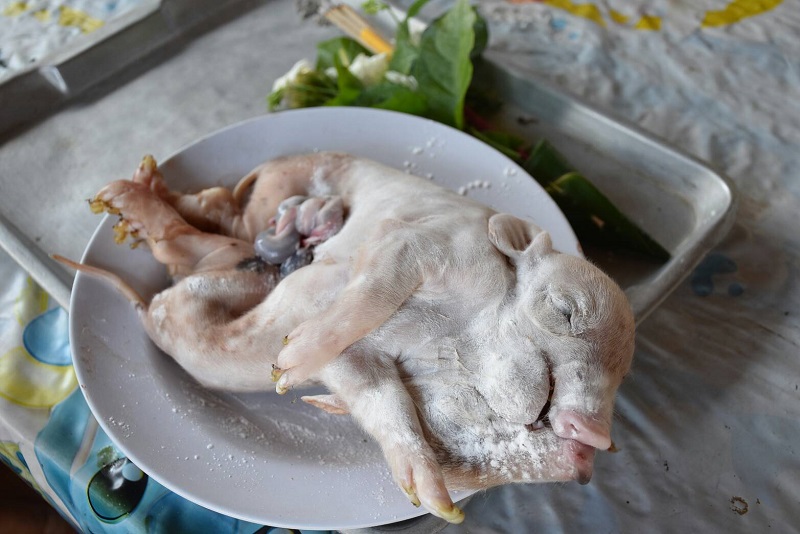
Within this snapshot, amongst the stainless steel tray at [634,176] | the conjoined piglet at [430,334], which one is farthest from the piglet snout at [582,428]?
the stainless steel tray at [634,176]

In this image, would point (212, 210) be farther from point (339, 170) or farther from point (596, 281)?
point (596, 281)

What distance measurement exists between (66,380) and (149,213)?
1.10 feet

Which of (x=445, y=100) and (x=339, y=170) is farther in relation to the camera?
(x=445, y=100)

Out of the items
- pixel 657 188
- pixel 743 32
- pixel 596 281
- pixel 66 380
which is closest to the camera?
pixel 596 281

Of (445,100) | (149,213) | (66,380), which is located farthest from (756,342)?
(66,380)

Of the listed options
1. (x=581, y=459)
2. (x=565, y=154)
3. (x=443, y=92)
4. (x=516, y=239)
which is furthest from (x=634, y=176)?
(x=581, y=459)

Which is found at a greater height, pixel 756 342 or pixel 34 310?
pixel 34 310

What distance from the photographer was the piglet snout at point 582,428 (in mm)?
648

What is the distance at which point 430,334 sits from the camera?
2.56 ft

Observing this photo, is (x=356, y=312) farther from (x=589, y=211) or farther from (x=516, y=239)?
(x=589, y=211)

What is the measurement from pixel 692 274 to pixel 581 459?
74 centimetres

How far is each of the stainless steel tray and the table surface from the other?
0.07 meters

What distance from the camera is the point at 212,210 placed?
110cm

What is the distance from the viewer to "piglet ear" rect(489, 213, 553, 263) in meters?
0.80
